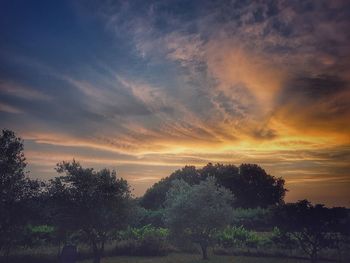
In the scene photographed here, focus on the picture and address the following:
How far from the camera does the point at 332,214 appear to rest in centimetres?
3844

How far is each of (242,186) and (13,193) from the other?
308ft

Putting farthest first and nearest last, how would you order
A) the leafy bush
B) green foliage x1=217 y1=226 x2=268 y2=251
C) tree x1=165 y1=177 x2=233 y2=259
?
green foliage x1=217 y1=226 x2=268 y2=251 < the leafy bush < tree x1=165 y1=177 x2=233 y2=259

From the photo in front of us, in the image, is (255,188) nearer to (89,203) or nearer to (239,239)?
(239,239)

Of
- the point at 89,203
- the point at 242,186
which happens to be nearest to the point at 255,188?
the point at 242,186

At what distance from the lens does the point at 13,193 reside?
124 ft

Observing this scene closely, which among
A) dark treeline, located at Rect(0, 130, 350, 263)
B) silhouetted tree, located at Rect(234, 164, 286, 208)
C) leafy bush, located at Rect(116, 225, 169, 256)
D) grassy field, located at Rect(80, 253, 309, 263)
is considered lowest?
grassy field, located at Rect(80, 253, 309, 263)

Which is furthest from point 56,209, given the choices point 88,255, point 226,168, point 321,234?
point 226,168

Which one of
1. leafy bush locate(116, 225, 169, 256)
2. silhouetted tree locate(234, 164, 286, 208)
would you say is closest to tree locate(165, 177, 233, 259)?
leafy bush locate(116, 225, 169, 256)

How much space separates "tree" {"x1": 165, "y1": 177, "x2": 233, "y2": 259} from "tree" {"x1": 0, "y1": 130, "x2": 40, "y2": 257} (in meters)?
17.9

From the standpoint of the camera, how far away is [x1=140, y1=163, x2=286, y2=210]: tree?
121 meters

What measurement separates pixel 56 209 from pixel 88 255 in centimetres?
944

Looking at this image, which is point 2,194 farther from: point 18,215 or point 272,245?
point 272,245

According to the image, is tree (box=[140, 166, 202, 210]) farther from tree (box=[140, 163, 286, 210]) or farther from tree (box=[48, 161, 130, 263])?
tree (box=[48, 161, 130, 263])

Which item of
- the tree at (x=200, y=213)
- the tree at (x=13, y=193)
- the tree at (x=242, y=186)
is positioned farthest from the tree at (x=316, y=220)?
the tree at (x=242, y=186)
